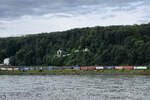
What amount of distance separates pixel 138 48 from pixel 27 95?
78.6 metres

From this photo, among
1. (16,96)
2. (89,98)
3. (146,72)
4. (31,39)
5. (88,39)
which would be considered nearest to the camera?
(89,98)

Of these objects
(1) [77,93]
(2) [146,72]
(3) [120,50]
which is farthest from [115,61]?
(1) [77,93]

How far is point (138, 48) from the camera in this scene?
117 meters

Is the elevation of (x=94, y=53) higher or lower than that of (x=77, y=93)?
higher

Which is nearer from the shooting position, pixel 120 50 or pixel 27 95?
pixel 27 95

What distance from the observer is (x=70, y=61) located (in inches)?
5354

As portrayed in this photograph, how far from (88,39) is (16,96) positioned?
100.0 meters

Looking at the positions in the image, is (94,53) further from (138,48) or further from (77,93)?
(77,93)

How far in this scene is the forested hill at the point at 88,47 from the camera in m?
118

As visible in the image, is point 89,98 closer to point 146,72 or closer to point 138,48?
point 146,72

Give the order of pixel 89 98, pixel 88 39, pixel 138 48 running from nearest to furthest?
pixel 89 98 < pixel 138 48 < pixel 88 39

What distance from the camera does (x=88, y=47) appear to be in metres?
143

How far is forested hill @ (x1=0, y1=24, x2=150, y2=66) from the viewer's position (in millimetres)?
118062

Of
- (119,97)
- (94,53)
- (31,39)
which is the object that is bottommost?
(119,97)
